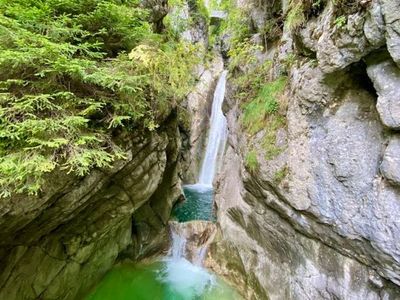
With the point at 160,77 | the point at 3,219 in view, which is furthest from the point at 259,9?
the point at 3,219

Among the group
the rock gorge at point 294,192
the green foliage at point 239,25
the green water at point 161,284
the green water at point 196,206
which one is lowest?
the green water at point 161,284

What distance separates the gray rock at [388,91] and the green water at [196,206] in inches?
258

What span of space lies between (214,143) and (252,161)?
8902 mm

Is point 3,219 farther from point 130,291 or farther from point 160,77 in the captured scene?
point 130,291

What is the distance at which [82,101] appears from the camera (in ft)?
12.4

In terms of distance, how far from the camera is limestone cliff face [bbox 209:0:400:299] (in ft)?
10.7

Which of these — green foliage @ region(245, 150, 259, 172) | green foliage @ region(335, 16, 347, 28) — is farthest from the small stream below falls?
green foliage @ region(335, 16, 347, 28)

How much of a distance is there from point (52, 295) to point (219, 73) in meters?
14.5

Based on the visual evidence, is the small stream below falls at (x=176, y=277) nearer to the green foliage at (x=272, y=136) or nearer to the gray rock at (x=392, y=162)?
the green foliage at (x=272, y=136)

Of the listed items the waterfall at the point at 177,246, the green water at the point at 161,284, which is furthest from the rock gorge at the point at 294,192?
the waterfall at the point at 177,246

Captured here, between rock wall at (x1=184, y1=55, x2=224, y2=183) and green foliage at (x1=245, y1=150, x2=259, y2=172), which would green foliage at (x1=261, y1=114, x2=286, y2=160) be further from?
rock wall at (x1=184, y1=55, x2=224, y2=183)

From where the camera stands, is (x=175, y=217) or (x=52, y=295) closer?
(x=52, y=295)

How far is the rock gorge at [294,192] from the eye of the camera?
335 centimetres

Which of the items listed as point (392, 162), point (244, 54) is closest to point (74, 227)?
point (392, 162)
